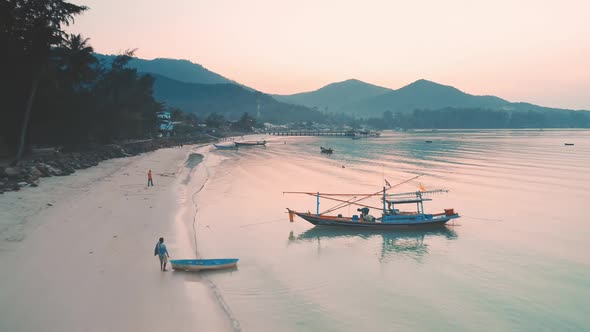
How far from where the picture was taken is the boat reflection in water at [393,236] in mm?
25491

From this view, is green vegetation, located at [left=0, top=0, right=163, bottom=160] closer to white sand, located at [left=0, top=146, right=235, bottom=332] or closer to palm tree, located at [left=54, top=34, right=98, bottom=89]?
palm tree, located at [left=54, top=34, right=98, bottom=89]

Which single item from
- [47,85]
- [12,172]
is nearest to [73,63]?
[47,85]

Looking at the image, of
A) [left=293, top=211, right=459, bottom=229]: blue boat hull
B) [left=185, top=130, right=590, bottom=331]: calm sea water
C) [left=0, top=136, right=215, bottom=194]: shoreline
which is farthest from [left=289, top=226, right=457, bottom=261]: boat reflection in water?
[left=0, top=136, right=215, bottom=194]: shoreline

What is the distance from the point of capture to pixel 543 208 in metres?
37.4

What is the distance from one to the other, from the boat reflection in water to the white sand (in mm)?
9306

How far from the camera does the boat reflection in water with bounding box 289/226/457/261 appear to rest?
25.5 meters

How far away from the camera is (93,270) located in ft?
56.5

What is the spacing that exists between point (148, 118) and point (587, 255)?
9050 centimetres

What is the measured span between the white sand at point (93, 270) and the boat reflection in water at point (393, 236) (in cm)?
931

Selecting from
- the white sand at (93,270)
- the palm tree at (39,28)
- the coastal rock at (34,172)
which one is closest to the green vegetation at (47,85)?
the palm tree at (39,28)

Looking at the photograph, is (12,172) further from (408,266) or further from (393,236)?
(408,266)

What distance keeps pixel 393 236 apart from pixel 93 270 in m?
19.7

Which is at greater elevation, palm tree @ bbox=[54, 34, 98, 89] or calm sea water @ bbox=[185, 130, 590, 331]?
palm tree @ bbox=[54, 34, 98, 89]

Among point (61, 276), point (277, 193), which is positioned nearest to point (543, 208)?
point (277, 193)
